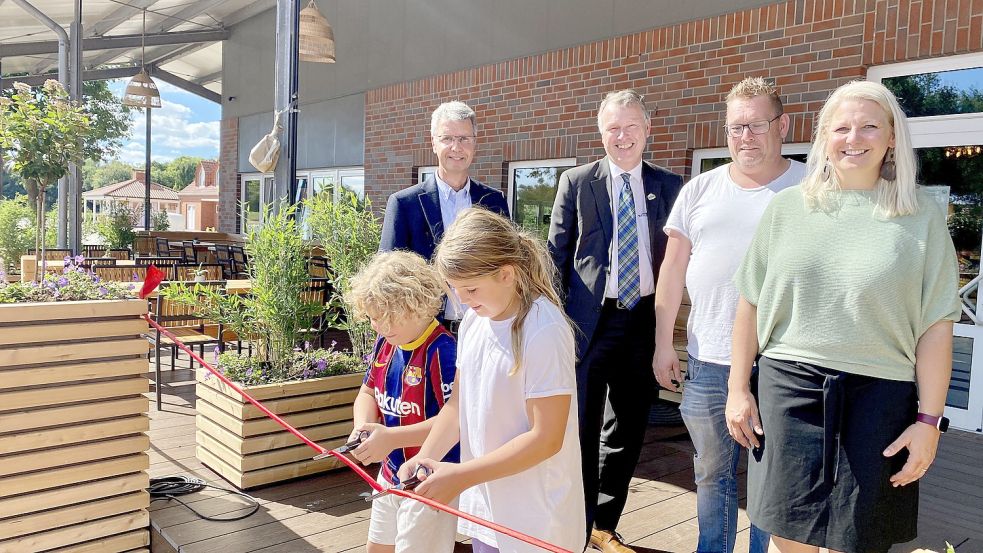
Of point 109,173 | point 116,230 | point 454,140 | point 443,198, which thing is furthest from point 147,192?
point 109,173

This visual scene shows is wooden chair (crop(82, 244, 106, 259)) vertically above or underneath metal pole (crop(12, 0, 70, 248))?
underneath

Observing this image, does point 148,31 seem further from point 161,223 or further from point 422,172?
point 422,172

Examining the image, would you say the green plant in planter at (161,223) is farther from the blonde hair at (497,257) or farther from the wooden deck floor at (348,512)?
the blonde hair at (497,257)

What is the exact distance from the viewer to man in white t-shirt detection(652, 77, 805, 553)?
7.00ft

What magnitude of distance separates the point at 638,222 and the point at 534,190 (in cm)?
478

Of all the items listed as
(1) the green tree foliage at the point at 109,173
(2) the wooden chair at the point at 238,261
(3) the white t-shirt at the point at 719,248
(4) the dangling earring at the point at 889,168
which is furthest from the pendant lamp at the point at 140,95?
(1) the green tree foliage at the point at 109,173

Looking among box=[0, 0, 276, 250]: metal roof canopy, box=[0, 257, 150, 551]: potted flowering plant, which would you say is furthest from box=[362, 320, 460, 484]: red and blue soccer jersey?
box=[0, 0, 276, 250]: metal roof canopy

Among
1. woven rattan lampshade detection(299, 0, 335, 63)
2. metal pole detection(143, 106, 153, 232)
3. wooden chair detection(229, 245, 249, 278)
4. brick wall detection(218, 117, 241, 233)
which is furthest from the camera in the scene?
metal pole detection(143, 106, 153, 232)

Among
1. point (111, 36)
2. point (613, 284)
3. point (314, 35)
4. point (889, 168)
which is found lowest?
point (613, 284)

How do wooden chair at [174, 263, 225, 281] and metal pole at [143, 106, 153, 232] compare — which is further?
metal pole at [143, 106, 153, 232]

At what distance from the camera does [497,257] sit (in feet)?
5.10

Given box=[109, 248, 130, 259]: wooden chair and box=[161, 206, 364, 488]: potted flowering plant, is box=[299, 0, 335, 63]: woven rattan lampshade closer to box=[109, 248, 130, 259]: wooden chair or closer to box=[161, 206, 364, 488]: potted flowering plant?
box=[161, 206, 364, 488]: potted flowering plant

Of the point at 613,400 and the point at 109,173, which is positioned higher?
the point at 109,173

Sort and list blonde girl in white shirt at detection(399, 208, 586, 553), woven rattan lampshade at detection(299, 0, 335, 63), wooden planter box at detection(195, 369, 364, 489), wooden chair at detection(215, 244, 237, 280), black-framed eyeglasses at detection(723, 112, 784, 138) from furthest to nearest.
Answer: wooden chair at detection(215, 244, 237, 280), woven rattan lampshade at detection(299, 0, 335, 63), wooden planter box at detection(195, 369, 364, 489), black-framed eyeglasses at detection(723, 112, 784, 138), blonde girl in white shirt at detection(399, 208, 586, 553)
